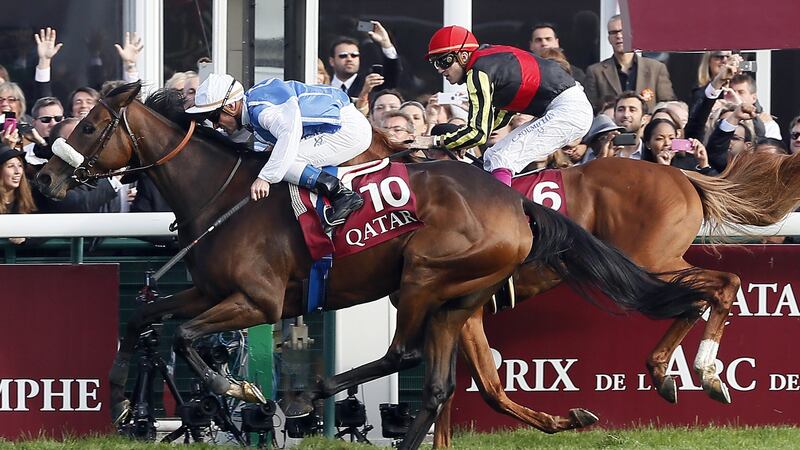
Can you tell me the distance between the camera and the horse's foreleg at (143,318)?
6750mm

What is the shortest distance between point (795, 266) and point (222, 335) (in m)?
2.63

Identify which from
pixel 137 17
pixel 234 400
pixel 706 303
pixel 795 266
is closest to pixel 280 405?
pixel 234 400

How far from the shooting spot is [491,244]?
6570 mm

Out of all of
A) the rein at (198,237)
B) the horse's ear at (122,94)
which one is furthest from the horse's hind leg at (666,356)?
the horse's ear at (122,94)

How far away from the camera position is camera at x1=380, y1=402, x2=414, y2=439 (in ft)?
23.7

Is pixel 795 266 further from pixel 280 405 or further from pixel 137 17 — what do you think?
pixel 137 17

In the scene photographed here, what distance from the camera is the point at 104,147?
6809mm

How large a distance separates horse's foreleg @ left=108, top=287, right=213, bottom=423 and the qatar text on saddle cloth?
0.53 metres

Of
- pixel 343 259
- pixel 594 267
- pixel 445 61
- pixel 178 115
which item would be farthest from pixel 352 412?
pixel 445 61

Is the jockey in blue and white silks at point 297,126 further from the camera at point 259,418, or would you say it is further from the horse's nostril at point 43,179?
the camera at point 259,418

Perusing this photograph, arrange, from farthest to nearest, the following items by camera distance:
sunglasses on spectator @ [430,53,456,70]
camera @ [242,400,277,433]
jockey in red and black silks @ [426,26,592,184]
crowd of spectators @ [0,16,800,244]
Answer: crowd of spectators @ [0,16,800,244] < sunglasses on spectator @ [430,53,456,70] < jockey in red and black silks @ [426,26,592,184] < camera @ [242,400,277,433]

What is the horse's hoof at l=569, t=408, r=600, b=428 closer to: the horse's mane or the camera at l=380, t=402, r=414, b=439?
the camera at l=380, t=402, r=414, b=439

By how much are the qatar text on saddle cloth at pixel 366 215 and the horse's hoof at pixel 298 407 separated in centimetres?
60

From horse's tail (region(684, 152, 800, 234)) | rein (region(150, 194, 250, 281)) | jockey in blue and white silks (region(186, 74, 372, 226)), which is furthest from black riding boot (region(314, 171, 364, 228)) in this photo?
horse's tail (region(684, 152, 800, 234))
